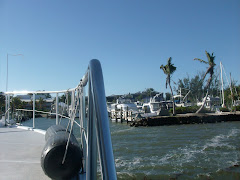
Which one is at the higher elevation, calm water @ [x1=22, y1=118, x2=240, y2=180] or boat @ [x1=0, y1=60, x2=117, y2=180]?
boat @ [x1=0, y1=60, x2=117, y2=180]

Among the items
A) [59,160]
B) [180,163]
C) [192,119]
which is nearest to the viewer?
[59,160]

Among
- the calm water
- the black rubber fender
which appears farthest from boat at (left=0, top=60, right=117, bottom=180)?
the calm water

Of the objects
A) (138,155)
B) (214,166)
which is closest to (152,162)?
(138,155)

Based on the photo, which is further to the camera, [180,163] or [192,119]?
[192,119]

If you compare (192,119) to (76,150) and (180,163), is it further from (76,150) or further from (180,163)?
(76,150)

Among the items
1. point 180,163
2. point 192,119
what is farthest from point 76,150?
point 192,119

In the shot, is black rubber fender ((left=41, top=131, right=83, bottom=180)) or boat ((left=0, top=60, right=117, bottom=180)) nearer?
boat ((left=0, top=60, right=117, bottom=180))

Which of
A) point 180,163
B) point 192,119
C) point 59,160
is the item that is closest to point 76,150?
point 59,160

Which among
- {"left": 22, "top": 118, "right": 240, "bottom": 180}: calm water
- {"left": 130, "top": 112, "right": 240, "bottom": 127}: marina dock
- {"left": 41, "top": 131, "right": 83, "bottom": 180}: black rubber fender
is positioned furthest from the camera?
{"left": 130, "top": 112, "right": 240, "bottom": 127}: marina dock

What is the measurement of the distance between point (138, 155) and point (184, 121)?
21802 mm

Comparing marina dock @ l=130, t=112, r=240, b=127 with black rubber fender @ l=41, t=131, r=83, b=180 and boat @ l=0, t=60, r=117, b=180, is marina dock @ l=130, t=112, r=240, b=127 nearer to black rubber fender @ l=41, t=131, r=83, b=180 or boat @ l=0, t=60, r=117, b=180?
boat @ l=0, t=60, r=117, b=180

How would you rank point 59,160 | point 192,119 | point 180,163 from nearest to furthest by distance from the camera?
point 59,160 < point 180,163 < point 192,119

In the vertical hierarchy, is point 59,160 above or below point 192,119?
above

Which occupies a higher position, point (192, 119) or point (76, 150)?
point (76, 150)
